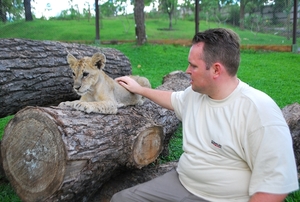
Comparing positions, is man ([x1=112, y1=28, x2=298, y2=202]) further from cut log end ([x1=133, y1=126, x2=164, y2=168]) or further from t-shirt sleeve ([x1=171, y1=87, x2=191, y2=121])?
cut log end ([x1=133, y1=126, x2=164, y2=168])

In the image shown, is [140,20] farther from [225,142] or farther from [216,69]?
[225,142]

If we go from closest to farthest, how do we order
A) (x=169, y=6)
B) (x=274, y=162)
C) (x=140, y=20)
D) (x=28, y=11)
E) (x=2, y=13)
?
(x=274, y=162), (x=2, y=13), (x=140, y=20), (x=28, y=11), (x=169, y=6)

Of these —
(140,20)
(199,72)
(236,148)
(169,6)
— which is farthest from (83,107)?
(169,6)

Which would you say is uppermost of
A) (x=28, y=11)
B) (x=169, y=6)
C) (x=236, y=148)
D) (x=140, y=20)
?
(x=169, y=6)

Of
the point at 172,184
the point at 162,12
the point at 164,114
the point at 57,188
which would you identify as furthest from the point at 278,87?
the point at 162,12

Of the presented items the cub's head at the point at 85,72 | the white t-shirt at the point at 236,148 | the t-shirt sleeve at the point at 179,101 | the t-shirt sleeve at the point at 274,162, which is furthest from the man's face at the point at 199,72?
the cub's head at the point at 85,72

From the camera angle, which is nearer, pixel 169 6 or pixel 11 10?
pixel 11 10

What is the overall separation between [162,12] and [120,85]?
1725 cm

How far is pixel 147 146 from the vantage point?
407 cm

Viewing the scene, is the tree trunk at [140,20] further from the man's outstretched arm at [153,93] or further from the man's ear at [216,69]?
the man's ear at [216,69]

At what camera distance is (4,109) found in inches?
A: 197

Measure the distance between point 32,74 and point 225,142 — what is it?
346cm

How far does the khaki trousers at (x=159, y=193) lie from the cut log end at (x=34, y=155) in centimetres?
63

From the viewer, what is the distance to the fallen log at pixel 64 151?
125 inches
